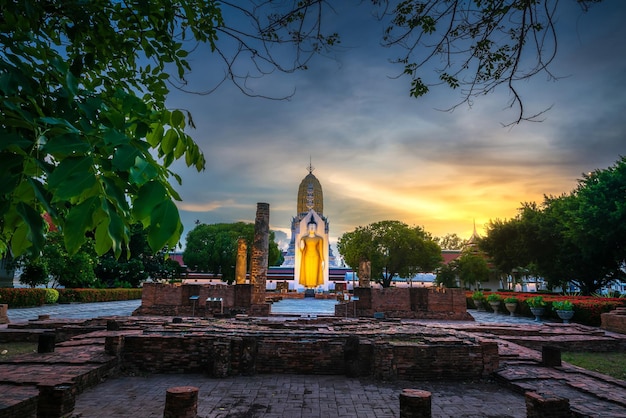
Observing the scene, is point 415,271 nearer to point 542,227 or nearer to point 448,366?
point 542,227

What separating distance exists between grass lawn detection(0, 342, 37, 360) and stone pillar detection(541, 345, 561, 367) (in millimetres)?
11924

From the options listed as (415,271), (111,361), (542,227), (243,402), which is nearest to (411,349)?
(243,402)

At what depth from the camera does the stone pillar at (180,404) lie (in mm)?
4949

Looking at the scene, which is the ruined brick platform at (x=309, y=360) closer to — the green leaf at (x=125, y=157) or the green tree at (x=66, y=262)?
the green leaf at (x=125, y=157)

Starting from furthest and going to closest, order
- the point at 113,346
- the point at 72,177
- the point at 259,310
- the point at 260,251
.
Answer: the point at 260,251 < the point at 259,310 < the point at 113,346 < the point at 72,177

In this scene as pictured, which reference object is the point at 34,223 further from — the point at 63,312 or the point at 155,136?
the point at 63,312

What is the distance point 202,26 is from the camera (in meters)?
4.26

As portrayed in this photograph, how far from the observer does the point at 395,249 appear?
1683 inches

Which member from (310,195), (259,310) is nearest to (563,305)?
(259,310)

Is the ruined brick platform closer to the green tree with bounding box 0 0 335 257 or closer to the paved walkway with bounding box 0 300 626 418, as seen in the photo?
the paved walkway with bounding box 0 300 626 418

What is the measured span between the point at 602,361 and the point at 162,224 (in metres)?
12.5

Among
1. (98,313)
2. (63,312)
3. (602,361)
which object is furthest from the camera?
Result: (63,312)

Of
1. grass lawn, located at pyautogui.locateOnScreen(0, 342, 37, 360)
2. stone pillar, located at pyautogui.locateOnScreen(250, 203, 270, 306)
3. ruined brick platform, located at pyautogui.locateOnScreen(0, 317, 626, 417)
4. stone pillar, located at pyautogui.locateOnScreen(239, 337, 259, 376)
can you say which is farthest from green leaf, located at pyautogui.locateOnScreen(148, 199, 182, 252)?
stone pillar, located at pyautogui.locateOnScreen(250, 203, 270, 306)

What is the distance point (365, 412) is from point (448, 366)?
9.11 feet
